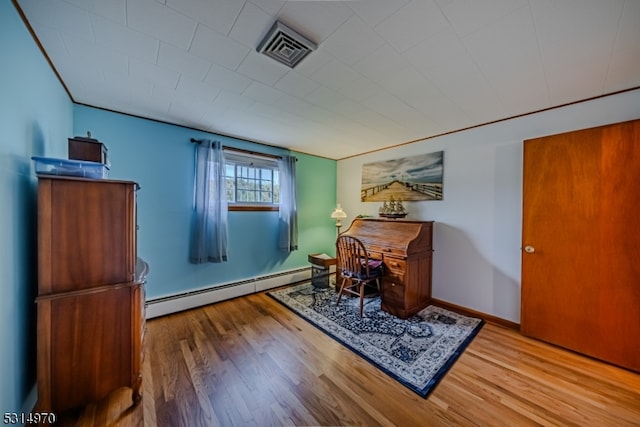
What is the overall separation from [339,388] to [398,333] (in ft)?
3.19

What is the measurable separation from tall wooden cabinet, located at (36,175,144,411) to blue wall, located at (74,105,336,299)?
1366 mm

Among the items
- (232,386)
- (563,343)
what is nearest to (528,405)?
(563,343)

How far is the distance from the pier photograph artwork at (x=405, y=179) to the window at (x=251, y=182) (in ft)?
5.19

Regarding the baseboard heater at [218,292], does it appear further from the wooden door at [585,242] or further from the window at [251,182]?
the wooden door at [585,242]

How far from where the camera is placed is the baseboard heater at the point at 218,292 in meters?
2.65

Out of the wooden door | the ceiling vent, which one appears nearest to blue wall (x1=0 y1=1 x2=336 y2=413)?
the ceiling vent

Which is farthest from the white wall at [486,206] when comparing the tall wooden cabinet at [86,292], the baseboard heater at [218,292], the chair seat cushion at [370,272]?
the tall wooden cabinet at [86,292]

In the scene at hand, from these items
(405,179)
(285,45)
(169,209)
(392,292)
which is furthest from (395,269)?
(169,209)

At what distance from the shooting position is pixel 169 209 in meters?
2.74

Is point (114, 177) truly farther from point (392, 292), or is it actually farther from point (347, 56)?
point (392, 292)

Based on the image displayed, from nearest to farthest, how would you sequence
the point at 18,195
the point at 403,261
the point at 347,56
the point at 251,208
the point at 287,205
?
the point at 18,195
the point at 347,56
the point at 403,261
the point at 251,208
the point at 287,205

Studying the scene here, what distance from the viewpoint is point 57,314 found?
1260 mm

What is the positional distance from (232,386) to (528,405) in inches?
79.6

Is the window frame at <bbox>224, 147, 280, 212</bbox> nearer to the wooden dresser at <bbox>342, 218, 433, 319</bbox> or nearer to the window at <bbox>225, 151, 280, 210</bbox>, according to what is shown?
the window at <bbox>225, 151, 280, 210</bbox>
